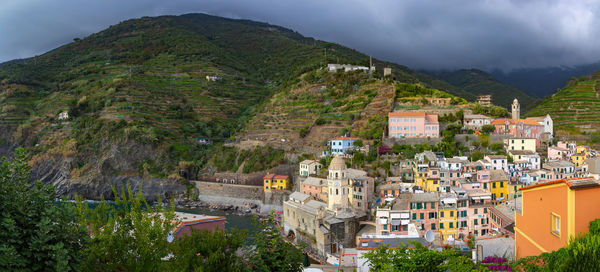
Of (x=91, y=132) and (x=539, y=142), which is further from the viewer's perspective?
(x=91, y=132)

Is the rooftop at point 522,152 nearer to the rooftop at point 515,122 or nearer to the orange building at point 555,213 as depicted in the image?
the rooftop at point 515,122

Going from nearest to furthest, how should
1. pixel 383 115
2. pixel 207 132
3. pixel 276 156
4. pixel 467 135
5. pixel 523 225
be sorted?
pixel 523 225, pixel 467 135, pixel 383 115, pixel 276 156, pixel 207 132

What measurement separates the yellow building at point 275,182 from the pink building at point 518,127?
22.4 m

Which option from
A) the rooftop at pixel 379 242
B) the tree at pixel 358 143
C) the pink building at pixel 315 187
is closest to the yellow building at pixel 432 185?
the pink building at pixel 315 187

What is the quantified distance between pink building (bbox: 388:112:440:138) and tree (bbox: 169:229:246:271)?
112 feet

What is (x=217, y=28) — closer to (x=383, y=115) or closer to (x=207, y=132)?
(x=207, y=132)

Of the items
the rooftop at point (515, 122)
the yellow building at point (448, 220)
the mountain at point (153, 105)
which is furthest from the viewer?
the mountain at point (153, 105)

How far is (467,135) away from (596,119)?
65.9 feet

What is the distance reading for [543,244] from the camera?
7680mm

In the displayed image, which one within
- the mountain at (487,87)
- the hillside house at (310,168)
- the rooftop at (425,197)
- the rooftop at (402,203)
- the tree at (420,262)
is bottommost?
the rooftop at (402,203)

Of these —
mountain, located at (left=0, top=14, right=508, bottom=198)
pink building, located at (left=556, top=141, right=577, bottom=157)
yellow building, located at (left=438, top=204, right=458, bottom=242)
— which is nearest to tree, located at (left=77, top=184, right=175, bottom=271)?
yellow building, located at (left=438, top=204, right=458, bottom=242)

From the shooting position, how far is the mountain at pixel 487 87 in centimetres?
7691

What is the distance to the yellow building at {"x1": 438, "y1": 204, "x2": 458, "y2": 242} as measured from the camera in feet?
81.1

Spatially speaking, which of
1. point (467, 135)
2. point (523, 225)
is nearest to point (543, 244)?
point (523, 225)
